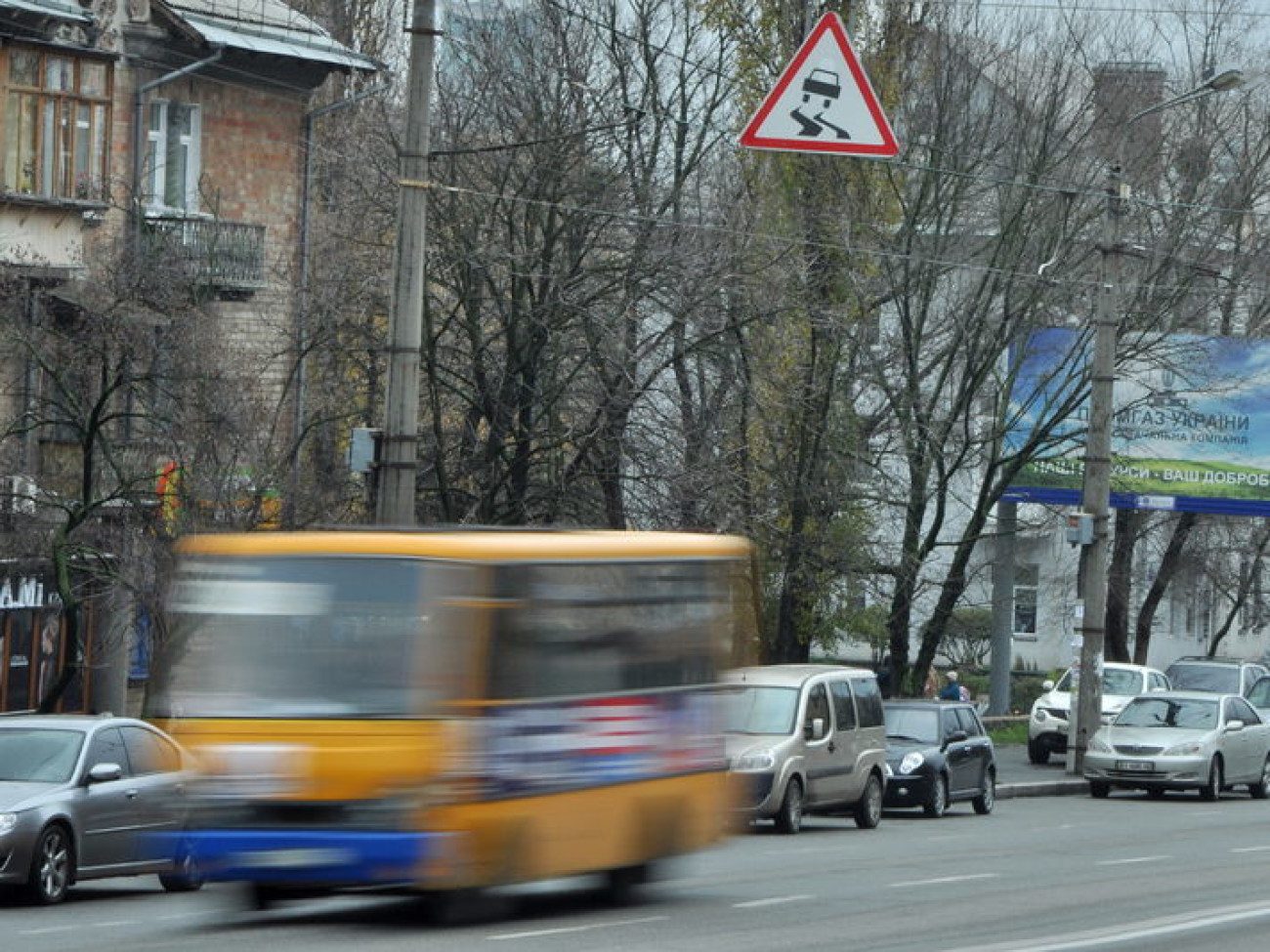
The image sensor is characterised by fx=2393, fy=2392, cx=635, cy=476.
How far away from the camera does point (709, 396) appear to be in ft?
105

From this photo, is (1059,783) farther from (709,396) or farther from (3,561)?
(3,561)

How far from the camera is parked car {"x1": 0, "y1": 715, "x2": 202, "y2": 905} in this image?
17.1 m

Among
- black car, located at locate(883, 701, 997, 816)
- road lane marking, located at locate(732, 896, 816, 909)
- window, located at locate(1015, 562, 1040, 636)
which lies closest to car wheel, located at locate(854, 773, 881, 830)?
black car, located at locate(883, 701, 997, 816)

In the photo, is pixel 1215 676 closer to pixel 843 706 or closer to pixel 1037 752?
pixel 1037 752

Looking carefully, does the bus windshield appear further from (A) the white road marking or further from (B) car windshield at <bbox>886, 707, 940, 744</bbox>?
(B) car windshield at <bbox>886, 707, 940, 744</bbox>

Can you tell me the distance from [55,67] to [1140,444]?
21.0m

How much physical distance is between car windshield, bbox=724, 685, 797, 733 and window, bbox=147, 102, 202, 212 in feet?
48.8

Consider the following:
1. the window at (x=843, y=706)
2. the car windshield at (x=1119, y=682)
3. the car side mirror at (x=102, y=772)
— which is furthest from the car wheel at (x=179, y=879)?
the car windshield at (x=1119, y=682)

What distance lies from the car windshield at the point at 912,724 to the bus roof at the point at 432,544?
50.9 ft

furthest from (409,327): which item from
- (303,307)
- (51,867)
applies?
(303,307)

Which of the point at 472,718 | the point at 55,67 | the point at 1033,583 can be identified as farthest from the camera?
the point at 1033,583

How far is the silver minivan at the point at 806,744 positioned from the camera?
2461 cm

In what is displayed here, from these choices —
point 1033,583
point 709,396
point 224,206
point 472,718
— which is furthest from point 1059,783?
point 1033,583

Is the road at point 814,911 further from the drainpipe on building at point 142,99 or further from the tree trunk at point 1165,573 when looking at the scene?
the tree trunk at point 1165,573
